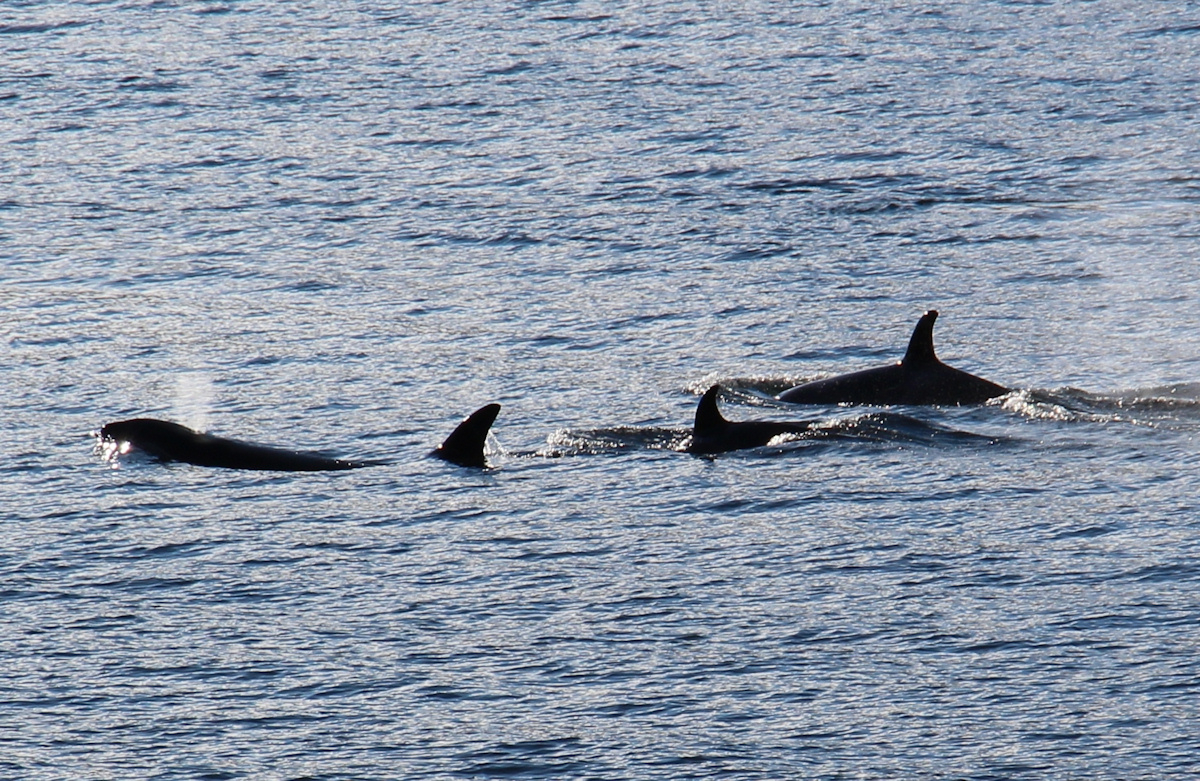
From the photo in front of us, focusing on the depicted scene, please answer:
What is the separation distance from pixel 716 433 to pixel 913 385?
2.10 meters

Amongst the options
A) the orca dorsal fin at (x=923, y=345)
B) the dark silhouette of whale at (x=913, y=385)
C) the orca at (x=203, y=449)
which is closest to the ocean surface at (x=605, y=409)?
the orca at (x=203, y=449)

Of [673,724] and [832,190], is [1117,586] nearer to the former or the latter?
[673,724]

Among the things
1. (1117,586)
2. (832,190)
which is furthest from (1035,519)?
(832,190)

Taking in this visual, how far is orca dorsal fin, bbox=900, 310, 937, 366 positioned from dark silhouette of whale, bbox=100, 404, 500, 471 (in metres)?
3.80

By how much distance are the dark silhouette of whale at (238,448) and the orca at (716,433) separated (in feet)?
5.29

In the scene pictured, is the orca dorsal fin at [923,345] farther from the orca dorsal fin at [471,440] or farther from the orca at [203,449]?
the orca at [203,449]

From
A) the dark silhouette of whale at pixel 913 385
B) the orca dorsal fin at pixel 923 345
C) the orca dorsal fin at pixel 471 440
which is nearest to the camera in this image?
the orca dorsal fin at pixel 471 440

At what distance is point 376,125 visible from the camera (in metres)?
27.8

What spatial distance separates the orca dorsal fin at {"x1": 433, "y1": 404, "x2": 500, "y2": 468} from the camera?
14.4 meters

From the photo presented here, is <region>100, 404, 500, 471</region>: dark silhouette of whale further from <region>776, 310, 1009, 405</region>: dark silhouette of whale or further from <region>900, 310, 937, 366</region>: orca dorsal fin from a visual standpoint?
<region>900, 310, 937, 366</region>: orca dorsal fin

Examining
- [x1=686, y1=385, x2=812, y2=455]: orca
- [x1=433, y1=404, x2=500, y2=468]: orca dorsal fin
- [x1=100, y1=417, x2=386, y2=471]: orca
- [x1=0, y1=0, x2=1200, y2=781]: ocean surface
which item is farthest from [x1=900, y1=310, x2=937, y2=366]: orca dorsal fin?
[x1=100, y1=417, x2=386, y2=471]: orca

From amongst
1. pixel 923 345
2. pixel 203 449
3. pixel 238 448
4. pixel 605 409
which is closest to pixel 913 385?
pixel 923 345

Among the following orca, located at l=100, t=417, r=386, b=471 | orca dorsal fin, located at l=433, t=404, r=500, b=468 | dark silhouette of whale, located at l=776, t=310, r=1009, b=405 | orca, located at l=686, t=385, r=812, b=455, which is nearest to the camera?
orca dorsal fin, located at l=433, t=404, r=500, b=468

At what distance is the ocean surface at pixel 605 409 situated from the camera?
33.7 feet
